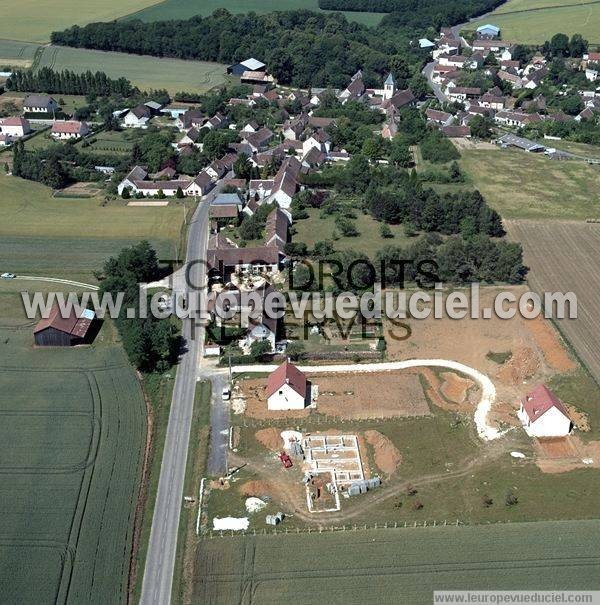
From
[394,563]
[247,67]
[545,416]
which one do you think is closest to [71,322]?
[394,563]

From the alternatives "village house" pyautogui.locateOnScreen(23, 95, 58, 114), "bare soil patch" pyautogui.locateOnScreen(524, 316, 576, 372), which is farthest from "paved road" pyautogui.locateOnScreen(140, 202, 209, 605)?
"village house" pyautogui.locateOnScreen(23, 95, 58, 114)

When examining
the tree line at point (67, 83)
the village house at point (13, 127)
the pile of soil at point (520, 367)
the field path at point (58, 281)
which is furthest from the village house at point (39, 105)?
the pile of soil at point (520, 367)

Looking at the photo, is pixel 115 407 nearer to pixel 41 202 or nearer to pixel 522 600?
pixel 522 600

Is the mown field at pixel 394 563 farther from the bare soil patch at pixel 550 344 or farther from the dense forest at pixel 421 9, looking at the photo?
the dense forest at pixel 421 9

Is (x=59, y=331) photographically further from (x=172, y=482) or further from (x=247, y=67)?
(x=247, y=67)

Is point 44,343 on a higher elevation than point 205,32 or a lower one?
lower

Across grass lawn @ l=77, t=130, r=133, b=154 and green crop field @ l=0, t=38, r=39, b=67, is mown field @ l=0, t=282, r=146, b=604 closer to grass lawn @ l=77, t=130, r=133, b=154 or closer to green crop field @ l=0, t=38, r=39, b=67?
grass lawn @ l=77, t=130, r=133, b=154

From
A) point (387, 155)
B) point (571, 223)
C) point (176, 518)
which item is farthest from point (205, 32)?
point (176, 518)
